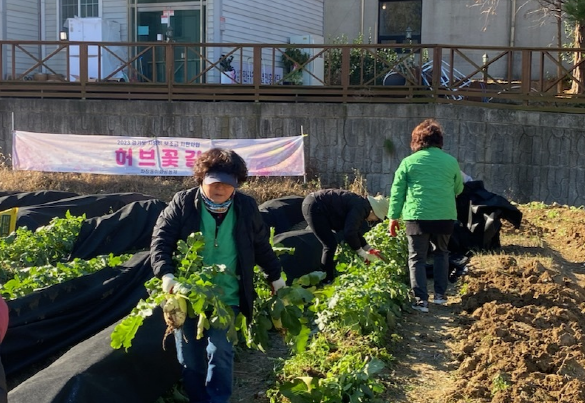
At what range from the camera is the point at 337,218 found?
7.54 meters

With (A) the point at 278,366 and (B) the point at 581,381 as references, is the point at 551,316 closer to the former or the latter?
(B) the point at 581,381

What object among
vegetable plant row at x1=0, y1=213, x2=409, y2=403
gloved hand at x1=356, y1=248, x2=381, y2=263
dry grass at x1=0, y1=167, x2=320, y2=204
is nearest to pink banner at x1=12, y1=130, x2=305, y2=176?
dry grass at x1=0, y1=167, x2=320, y2=204

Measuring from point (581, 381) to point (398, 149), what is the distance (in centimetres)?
1032

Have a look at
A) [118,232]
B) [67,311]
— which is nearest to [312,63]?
[118,232]

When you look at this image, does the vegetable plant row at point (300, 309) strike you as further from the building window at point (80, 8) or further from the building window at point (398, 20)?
→ the building window at point (398, 20)

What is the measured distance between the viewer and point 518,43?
21.8 m

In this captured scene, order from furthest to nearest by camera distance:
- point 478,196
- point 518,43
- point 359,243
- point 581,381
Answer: point 518,43 → point 478,196 → point 359,243 → point 581,381

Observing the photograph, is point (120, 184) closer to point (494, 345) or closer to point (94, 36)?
point (94, 36)

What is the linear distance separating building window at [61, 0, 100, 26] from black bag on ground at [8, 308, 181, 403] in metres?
16.3

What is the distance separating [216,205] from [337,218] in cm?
333

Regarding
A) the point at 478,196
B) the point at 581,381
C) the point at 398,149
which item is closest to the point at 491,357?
the point at 581,381

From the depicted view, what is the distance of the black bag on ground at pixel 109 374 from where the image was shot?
4.10 meters

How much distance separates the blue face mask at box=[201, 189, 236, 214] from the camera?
14.2ft

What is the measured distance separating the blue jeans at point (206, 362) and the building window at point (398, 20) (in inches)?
Answer: 775
